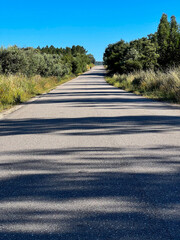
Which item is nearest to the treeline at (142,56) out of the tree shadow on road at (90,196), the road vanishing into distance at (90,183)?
the road vanishing into distance at (90,183)

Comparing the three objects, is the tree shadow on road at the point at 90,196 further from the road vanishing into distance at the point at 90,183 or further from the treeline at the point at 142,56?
the treeline at the point at 142,56

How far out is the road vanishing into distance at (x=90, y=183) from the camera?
9.60ft

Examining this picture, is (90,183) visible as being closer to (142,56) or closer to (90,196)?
(90,196)

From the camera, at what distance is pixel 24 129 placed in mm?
8141

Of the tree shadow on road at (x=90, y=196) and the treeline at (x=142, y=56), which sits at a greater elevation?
the treeline at (x=142, y=56)

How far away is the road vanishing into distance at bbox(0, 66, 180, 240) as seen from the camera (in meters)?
2.93

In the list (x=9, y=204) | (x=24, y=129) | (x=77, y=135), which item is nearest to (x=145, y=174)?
(x=9, y=204)

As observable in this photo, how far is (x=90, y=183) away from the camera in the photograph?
4.08m

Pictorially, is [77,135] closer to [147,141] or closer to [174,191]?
[147,141]

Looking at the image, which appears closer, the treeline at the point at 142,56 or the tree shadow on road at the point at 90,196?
the tree shadow on road at the point at 90,196

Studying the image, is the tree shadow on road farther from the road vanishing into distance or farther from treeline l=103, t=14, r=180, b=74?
treeline l=103, t=14, r=180, b=74

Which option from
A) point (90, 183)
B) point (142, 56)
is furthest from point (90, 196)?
point (142, 56)

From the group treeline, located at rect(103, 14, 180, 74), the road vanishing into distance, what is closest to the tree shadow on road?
the road vanishing into distance

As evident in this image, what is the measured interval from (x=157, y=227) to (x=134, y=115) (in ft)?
24.6
